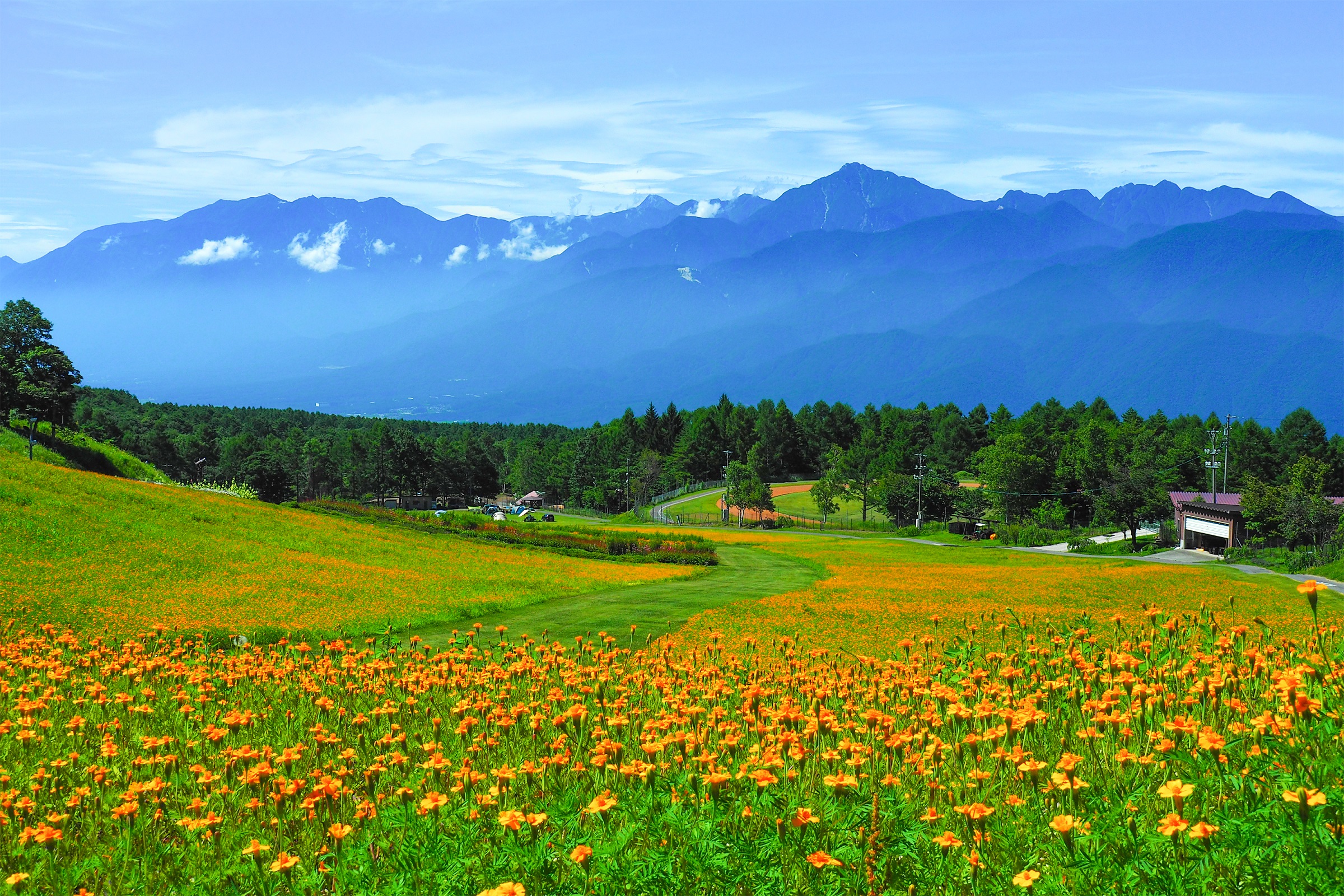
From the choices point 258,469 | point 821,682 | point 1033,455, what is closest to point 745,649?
point 821,682

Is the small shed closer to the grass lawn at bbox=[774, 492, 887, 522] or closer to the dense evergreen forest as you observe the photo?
the dense evergreen forest

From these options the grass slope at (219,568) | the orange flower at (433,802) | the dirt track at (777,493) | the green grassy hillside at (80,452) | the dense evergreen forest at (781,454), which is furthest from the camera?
the dirt track at (777,493)

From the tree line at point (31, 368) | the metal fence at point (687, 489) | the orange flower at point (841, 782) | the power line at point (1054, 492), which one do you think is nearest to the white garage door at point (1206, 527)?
the power line at point (1054, 492)

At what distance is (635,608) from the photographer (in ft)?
63.2

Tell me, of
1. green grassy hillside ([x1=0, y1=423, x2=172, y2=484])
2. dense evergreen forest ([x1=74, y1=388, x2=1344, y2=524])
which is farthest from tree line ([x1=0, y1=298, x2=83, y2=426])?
dense evergreen forest ([x1=74, y1=388, x2=1344, y2=524])

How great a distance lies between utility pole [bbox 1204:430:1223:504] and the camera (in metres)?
85.6

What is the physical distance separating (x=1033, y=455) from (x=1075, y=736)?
98218 mm

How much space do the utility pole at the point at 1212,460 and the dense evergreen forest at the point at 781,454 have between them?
1204 mm

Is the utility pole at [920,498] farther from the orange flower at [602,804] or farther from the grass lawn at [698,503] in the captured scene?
the orange flower at [602,804]

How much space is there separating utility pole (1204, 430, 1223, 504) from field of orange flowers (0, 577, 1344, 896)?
3497 inches

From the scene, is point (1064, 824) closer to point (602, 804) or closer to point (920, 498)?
point (602, 804)

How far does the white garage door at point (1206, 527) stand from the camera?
68.8 meters

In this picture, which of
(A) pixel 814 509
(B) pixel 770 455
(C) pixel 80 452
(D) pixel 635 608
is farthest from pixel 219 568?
(B) pixel 770 455

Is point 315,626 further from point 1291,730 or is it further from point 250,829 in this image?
point 1291,730
